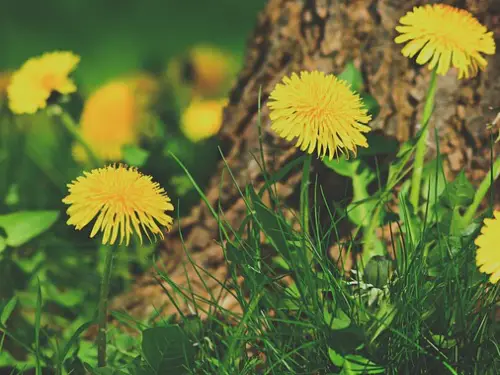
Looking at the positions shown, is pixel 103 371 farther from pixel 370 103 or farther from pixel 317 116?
pixel 370 103

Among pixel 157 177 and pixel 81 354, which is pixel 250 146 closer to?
pixel 157 177

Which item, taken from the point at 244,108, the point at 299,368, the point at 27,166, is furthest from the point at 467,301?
the point at 27,166

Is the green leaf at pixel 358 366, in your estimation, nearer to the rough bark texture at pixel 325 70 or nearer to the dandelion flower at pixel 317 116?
the dandelion flower at pixel 317 116

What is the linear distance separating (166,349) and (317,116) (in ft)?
1.44

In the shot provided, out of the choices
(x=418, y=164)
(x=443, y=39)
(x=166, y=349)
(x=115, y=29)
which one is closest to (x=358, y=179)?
(x=418, y=164)

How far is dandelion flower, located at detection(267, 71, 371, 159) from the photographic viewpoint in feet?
Answer: 4.51

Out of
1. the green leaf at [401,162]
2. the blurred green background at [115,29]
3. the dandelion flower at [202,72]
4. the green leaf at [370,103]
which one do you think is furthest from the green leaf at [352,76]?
the blurred green background at [115,29]

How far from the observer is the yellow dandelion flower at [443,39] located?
1464 millimetres

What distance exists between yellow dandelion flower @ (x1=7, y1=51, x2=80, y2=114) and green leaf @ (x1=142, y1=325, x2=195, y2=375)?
28.9 inches

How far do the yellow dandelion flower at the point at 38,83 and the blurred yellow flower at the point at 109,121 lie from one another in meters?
0.60

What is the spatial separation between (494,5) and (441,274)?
701mm

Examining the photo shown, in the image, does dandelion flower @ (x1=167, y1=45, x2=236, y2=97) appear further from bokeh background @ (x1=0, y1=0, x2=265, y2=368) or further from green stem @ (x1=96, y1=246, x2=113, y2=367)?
green stem @ (x1=96, y1=246, x2=113, y2=367)

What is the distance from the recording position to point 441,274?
4.63 ft

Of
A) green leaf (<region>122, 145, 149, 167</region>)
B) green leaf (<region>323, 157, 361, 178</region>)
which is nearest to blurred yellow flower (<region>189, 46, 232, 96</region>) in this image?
green leaf (<region>122, 145, 149, 167</region>)
